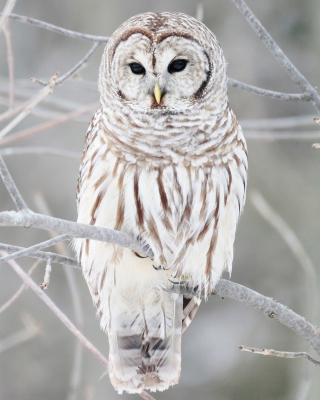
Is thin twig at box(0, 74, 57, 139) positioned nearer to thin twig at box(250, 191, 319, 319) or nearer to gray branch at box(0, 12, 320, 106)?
gray branch at box(0, 12, 320, 106)

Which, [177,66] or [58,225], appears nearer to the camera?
[58,225]

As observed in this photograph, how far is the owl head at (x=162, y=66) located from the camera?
145 inches

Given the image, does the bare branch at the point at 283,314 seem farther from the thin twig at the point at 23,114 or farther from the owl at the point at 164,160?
the thin twig at the point at 23,114

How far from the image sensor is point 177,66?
12.4ft

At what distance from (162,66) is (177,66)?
0.45 ft

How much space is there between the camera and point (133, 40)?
3.71 m

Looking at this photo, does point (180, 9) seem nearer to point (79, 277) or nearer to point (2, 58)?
point (2, 58)

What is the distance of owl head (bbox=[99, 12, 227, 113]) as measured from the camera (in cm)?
367

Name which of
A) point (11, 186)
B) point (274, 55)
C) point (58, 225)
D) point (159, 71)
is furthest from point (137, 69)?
point (58, 225)

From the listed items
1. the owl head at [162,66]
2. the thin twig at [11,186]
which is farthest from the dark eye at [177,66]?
the thin twig at [11,186]

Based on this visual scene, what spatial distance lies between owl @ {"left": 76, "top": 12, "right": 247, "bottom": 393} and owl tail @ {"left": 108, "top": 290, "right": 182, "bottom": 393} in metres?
0.23

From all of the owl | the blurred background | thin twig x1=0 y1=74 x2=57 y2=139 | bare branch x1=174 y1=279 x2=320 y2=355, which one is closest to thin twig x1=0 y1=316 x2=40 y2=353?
the owl

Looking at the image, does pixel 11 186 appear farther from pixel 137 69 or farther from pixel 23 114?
pixel 137 69

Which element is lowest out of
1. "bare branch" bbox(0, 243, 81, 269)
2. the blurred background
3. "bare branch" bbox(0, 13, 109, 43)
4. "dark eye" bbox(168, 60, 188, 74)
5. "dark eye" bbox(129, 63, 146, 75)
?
the blurred background
